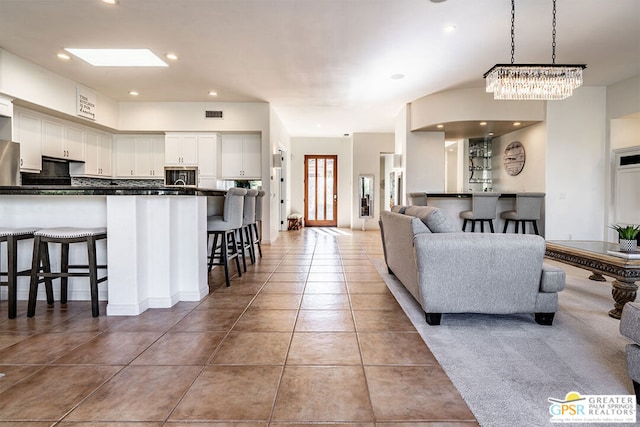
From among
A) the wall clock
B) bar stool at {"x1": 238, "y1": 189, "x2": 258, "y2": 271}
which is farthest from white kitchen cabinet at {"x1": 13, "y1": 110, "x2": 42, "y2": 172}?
the wall clock

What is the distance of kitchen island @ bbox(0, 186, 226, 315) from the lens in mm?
2672

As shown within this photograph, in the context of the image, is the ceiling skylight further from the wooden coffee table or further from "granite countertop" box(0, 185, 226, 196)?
the wooden coffee table

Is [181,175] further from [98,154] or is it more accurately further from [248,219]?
[248,219]

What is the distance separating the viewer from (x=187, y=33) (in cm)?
393

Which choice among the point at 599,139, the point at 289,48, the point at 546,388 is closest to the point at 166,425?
the point at 546,388

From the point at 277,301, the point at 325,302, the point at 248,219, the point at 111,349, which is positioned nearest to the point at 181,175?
the point at 248,219

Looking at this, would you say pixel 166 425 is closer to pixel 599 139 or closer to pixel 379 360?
pixel 379 360

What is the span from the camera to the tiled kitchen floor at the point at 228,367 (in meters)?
1.46

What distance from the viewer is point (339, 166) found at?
11070 mm

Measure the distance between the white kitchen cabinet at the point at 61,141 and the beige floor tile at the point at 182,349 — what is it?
4.91m

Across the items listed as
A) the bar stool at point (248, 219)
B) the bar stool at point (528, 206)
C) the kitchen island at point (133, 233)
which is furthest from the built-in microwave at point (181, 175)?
the bar stool at point (528, 206)

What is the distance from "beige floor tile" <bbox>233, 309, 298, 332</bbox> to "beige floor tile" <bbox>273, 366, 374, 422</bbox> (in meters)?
0.62

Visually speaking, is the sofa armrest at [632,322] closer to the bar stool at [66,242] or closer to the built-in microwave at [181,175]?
the bar stool at [66,242]

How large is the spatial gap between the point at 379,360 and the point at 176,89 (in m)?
5.74
